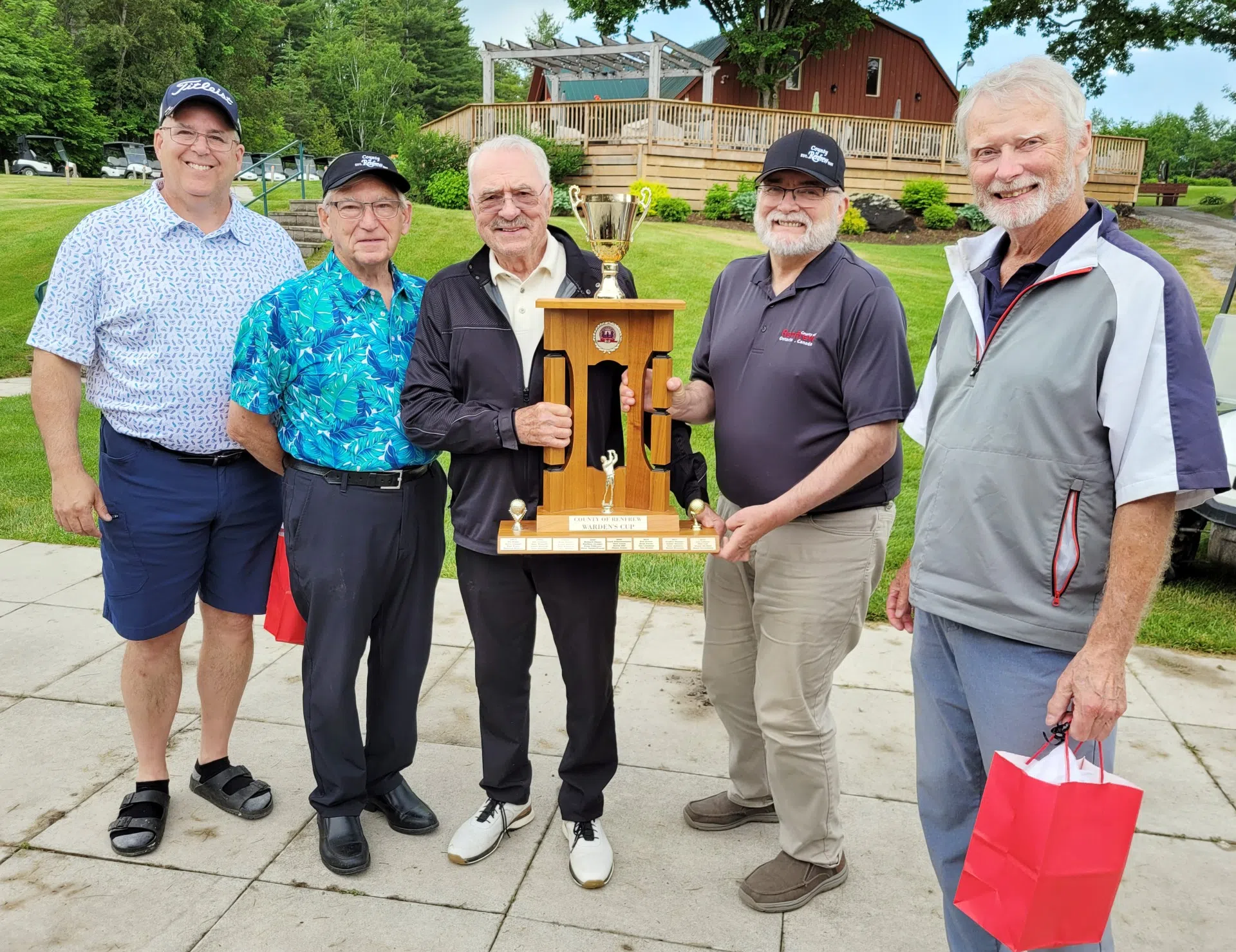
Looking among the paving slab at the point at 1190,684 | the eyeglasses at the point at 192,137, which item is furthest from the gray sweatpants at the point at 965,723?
the eyeglasses at the point at 192,137

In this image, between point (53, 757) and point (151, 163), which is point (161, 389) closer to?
point (53, 757)

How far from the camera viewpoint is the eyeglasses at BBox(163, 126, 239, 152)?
121 inches

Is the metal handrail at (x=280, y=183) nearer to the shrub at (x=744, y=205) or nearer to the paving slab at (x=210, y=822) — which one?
the shrub at (x=744, y=205)

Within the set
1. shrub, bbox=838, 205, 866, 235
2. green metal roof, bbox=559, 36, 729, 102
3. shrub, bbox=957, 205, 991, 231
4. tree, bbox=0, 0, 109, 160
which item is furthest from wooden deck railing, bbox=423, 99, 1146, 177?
tree, bbox=0, 0, 109, 160

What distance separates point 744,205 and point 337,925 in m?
17.6

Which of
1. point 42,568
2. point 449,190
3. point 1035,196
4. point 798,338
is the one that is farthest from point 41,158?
point 1035,196

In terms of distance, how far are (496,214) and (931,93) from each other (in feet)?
105

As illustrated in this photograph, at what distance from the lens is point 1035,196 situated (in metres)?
2.05

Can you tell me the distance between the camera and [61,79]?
1534 inches

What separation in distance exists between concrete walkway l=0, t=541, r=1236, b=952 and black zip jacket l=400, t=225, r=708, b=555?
1118 mm

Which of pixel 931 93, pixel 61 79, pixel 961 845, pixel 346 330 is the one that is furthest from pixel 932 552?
pixel 61 79

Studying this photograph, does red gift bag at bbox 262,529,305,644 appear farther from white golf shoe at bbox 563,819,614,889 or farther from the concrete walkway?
white golf shoe at bbox 563,819,614,889

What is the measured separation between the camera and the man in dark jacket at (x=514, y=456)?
2.82 meters

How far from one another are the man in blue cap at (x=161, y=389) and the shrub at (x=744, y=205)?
16273mm
